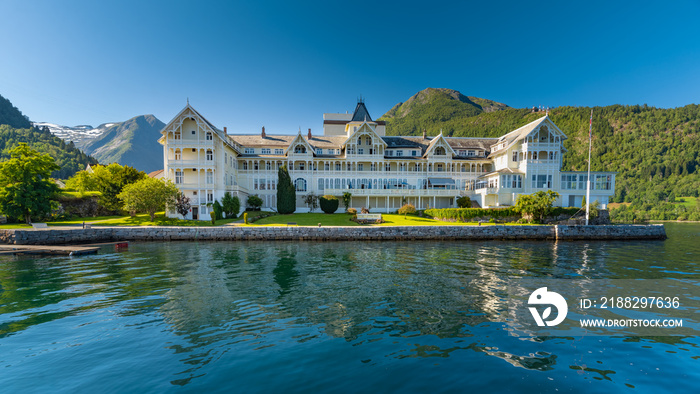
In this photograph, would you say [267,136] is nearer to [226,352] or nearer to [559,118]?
[226,352]

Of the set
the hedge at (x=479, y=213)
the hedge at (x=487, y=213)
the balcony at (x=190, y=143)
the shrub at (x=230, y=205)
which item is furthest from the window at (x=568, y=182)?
the balcony at (x=190, y=143)

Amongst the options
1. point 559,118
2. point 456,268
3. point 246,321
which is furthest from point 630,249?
point 559,118

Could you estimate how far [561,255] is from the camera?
24.6 meters

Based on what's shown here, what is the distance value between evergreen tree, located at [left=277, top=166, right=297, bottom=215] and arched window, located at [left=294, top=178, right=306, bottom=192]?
5.19 meters

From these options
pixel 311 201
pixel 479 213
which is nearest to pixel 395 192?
pixel 311 201

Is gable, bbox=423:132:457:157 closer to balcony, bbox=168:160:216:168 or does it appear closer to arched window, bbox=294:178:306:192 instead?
arched window, bbox=294:178:306:192

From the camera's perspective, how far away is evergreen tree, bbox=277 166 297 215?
48906 millimetres

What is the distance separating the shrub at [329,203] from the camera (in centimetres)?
5047

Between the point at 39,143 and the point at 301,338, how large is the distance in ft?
678

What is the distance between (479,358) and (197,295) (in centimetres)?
1204

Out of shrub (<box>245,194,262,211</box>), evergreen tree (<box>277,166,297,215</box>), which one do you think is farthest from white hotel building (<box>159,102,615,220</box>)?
evergreen tree (<box>277,166,297,215</box>)

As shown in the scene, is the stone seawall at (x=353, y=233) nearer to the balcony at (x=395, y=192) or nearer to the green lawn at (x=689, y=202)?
the balcony at (x=395, y=192)

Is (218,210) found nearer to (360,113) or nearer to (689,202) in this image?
(360,113)

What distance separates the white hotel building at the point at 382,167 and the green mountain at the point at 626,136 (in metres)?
64.4
